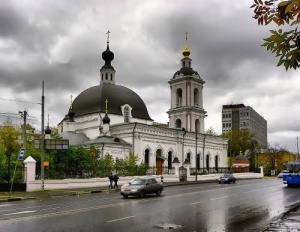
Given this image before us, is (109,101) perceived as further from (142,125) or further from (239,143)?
(239,143)

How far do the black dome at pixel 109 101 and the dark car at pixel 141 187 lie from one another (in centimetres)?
3844

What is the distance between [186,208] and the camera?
19422 mm

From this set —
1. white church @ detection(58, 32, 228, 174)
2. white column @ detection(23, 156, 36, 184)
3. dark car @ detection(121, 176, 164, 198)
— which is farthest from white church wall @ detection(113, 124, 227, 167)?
dark car @ detection(121, 176, 164, 198)

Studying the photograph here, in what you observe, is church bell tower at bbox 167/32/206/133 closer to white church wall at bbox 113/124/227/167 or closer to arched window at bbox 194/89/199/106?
arched window at bbox 194/89/199/106

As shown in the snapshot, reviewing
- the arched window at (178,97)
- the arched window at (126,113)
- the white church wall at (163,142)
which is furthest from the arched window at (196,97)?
the arched window at (126,113)

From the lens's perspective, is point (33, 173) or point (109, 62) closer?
point (33, 173)

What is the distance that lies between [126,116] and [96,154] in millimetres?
18697

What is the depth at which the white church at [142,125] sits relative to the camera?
6006 cm

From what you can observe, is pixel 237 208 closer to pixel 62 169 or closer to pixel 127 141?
pixel 62 169

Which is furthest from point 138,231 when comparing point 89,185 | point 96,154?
point 96,154

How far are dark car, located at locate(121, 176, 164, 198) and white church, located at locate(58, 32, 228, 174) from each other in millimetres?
25880

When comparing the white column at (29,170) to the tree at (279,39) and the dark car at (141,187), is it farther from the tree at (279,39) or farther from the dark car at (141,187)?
the tree at (279,39)

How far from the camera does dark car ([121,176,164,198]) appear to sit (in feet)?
86.0

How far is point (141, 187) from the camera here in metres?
26.7
